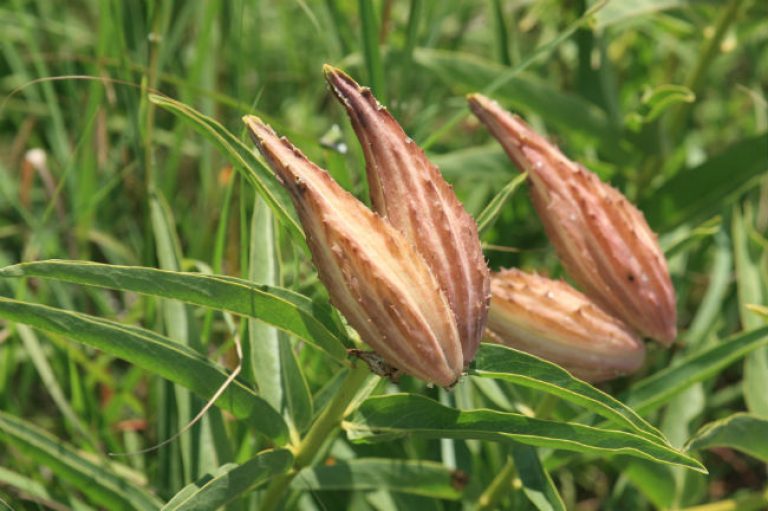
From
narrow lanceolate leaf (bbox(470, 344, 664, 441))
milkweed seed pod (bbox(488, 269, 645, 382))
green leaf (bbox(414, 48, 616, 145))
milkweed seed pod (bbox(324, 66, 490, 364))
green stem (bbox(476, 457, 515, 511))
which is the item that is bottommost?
green stem (bbox(476, 457, 515, 511))

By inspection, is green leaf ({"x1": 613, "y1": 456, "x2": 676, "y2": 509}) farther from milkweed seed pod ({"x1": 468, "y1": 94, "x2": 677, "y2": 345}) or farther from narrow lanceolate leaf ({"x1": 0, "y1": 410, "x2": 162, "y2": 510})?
narrow lanceolate leaf ({"x1": 0, "y1": 410, "x2": 162, "y2": 510})

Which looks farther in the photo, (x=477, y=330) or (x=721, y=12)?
(x=721, y=12)

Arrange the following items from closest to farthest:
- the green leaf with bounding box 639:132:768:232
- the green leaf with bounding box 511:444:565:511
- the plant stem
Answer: the plant stem → the green leaf with bounding box 511:444:565:511 → the green leaf with bounding box 639:132:768:232

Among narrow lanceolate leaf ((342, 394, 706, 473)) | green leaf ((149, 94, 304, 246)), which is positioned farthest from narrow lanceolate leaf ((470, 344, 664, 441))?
green leaf ((149, 94, 304, 246))

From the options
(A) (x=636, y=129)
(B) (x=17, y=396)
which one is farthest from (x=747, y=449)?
(B) (x=17, y=396)

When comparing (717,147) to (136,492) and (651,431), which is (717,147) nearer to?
(651,431)

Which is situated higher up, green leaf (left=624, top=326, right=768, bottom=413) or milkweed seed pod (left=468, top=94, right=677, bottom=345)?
milkweed seed pod (left=468, top=94, right=677, bottom=345)

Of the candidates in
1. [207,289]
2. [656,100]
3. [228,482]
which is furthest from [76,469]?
[656,100]
